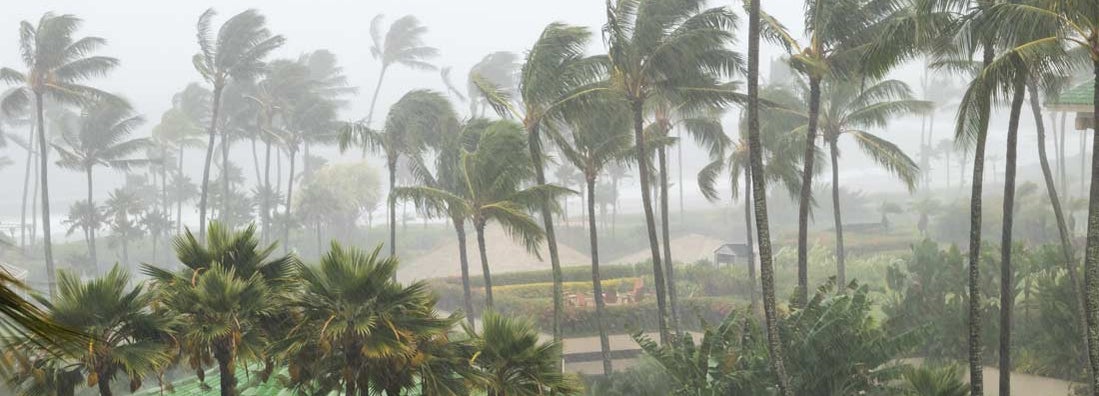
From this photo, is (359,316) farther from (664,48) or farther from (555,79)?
(555,79)

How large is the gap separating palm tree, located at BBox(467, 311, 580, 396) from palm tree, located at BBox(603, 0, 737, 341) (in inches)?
382

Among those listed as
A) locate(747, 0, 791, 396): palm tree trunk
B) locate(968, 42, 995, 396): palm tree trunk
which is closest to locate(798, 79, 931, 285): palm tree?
locate(968, 42, 995, 396): palm tree trunk

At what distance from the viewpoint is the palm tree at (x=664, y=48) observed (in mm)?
21094

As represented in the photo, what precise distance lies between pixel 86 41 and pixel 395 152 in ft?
57.4

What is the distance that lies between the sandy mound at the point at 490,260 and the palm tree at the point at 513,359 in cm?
4473

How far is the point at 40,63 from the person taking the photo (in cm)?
4019

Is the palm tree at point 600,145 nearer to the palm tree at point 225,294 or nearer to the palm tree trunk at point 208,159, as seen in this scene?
the palm tree at point 225,294

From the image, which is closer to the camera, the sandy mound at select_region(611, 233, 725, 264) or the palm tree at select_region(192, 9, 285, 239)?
A: the palm tree at select_region(192, 9, 285, 239)

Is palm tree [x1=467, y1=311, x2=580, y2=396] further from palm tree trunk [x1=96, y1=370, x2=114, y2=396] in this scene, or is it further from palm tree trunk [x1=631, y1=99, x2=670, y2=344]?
palm tree trunk [x1=631, y1=99, x2=670, y2=344]

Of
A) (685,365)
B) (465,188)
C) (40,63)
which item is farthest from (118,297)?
(40,63)

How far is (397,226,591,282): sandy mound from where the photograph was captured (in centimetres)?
5928

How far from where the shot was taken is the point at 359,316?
1151 cm

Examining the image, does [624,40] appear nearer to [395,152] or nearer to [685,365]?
[685,365]

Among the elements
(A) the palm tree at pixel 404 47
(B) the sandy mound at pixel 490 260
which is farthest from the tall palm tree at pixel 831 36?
(A) the palm tree at pixel 404 47
